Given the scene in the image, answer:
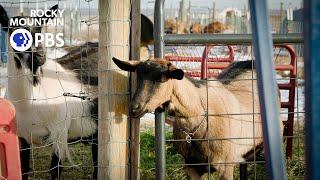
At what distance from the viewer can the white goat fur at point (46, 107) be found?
5.13 metres

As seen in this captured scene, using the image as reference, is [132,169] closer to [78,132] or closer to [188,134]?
[188,134]

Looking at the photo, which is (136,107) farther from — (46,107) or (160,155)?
(46,107)

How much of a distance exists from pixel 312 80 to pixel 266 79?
0.62ft

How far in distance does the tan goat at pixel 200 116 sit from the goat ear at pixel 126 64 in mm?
142

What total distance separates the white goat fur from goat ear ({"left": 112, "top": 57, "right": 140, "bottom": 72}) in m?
1.49

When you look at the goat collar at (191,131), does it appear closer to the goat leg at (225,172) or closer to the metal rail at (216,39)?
the goat leg at (225,172)

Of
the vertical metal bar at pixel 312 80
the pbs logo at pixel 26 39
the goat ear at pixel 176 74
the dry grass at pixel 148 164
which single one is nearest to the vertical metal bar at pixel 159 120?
the goat ear at pixel 176 74

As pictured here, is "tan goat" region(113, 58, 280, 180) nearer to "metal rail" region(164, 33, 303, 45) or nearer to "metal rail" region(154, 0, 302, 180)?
"metal rail" region(164, 33, 303, 45)

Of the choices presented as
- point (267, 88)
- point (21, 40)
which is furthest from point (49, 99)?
point (267, 88)

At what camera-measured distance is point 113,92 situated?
3494mm

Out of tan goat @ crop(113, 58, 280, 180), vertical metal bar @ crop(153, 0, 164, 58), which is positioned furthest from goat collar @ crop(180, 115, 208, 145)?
vertical metal bar @ crop(153, 0, 164, 58)

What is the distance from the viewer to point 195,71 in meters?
8.04

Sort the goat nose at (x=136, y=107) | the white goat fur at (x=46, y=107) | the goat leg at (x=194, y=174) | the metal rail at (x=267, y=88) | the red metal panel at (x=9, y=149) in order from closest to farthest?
1. the metal rail at (x=267, y=88)
2. the red metal panel at (x=9, y=149)
3. the goat nose at (x=136, y=107)
4. the goat leg at (x=194, y=174)
5. the white goat fur at (x=46, y=107)

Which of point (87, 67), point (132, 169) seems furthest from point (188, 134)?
point (87, 67)
